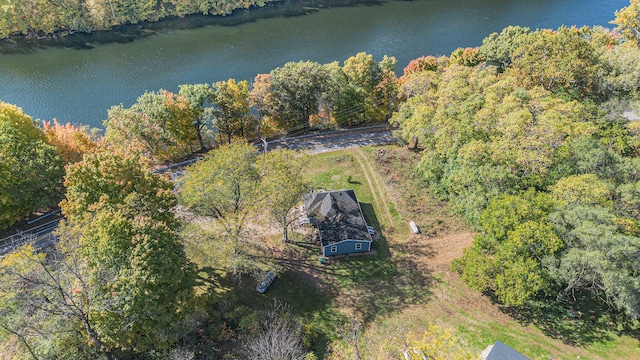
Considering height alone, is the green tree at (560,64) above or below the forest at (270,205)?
above

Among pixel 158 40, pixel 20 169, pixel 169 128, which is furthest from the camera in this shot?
pixel 158 40

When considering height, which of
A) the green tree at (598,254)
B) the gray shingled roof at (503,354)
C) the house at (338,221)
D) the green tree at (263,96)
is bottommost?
the gray shingled roof at (503,354)

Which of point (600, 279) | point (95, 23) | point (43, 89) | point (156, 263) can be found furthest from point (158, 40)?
point (600, 279)

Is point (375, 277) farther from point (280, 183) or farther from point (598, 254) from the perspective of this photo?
point (598, 254)

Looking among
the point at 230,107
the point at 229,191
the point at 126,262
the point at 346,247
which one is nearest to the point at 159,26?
the point at 230,107

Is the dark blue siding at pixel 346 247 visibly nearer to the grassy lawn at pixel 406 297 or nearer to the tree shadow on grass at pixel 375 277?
the tree shadow on grass at pixel 375 277

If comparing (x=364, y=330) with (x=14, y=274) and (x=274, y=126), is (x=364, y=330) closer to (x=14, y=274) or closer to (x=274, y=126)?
(x=14, y=274)

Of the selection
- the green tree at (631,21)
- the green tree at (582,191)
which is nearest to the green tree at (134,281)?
the green tree at (582,191)
